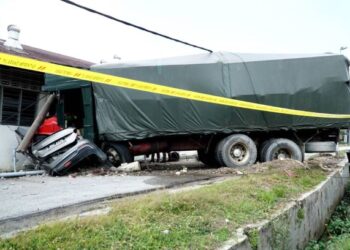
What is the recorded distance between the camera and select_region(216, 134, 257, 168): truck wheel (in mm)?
9477

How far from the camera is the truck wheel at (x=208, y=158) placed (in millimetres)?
10148

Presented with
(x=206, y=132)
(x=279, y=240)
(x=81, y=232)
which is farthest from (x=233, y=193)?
(x=206, y=132)

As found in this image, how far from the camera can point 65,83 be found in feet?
30.6

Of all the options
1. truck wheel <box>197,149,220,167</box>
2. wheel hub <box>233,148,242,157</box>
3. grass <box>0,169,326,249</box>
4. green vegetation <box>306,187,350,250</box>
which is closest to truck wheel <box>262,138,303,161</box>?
wheel hub <box>233,148,242,157</box>

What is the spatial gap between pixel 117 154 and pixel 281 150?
14.3 feet

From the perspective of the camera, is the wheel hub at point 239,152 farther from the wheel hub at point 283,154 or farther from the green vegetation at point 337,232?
the green vegetation at point 337,232

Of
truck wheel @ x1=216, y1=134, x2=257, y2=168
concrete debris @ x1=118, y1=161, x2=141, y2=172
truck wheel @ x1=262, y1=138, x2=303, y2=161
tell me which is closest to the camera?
concrete debris @ x1=118, y1=161, x2=141, y2=172

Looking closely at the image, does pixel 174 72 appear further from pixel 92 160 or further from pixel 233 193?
pixel 233 193

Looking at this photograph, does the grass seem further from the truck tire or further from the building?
the building

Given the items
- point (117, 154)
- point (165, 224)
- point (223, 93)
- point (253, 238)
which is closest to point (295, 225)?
point (253, 238)

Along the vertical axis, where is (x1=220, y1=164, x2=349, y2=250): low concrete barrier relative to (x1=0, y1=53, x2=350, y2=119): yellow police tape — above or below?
below

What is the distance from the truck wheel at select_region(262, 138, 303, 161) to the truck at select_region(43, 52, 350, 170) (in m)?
0.03

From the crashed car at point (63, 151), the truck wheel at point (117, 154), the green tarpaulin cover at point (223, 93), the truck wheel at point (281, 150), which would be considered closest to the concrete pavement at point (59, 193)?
the crashed car at point (63, 151)

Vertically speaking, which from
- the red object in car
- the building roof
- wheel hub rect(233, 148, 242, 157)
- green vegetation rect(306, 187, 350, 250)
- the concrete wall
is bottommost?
green vegetation rect(306, 187, 350, 250)
